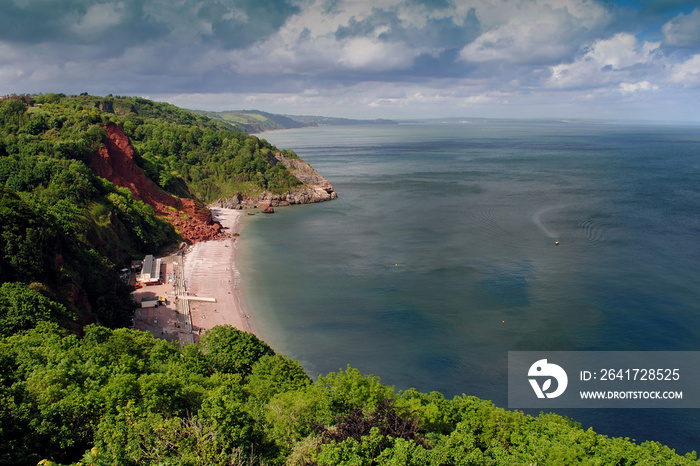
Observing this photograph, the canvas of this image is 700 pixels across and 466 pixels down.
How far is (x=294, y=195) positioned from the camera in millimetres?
117562

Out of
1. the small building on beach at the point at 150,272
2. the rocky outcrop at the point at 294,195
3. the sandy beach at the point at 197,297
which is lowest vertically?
the sandy beach at the point at 197,297

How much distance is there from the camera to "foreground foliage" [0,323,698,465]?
17797 millimetres

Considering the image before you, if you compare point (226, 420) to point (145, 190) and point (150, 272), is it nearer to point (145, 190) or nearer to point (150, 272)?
point (150, 272)

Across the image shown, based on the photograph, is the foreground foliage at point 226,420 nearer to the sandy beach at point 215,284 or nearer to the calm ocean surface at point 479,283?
the calm ocean surface at point 479,283

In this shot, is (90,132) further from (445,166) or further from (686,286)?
(445,166)

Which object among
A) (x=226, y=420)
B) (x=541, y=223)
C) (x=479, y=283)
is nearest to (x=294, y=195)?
(x=541, y=223)

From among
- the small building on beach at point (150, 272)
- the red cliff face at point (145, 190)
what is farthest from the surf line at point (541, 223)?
the small building on beach at point (150, 272)

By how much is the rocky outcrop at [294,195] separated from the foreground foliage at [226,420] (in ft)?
267

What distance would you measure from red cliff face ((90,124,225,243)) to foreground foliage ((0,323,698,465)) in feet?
163

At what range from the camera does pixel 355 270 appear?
6431 centimetres

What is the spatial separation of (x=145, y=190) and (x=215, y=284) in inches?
1295

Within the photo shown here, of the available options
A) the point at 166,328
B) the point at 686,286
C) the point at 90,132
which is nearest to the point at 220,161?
the point at 90,132

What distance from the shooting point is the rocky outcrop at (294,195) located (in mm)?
112750

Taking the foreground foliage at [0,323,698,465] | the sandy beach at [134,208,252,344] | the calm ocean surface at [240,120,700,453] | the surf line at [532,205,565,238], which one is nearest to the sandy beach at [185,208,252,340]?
the sandy beach at [134,208,252,344]
